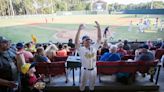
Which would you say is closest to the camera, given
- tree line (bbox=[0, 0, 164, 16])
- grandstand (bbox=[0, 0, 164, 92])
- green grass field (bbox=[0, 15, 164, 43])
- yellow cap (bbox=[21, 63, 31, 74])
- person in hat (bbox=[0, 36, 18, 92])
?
person in hat (bbox=[0, 36, 18, 92])

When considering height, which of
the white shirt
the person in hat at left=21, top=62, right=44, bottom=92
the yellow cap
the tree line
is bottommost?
the person in hat at left=21, top=62, right=44, bottom=92

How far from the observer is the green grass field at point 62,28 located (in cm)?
1853

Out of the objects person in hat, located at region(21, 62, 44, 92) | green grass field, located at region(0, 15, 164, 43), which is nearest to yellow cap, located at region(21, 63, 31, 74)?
person in hat, located at region(21, 62, 44, 92)

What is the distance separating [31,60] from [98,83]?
1.44 metres

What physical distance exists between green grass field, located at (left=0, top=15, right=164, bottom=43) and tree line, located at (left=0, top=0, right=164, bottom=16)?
83cm

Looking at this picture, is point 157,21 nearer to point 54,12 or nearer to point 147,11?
point 147,11

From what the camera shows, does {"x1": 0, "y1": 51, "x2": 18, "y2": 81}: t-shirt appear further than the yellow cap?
No

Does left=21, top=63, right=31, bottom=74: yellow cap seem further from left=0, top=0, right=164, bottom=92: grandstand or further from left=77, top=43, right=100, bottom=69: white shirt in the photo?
left=77, top=43, right=100, bottom=69: white shirt

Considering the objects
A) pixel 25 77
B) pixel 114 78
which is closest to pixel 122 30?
pixel 114 78

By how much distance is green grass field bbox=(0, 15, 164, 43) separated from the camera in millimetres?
18530

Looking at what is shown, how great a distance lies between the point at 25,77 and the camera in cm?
404

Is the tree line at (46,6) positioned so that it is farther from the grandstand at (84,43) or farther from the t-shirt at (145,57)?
the t-shirt at (145,57)

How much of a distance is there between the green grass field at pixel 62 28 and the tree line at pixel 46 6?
0.83 metres

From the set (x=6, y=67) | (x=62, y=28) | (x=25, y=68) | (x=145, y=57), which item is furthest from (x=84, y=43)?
(x=62, y=28)
